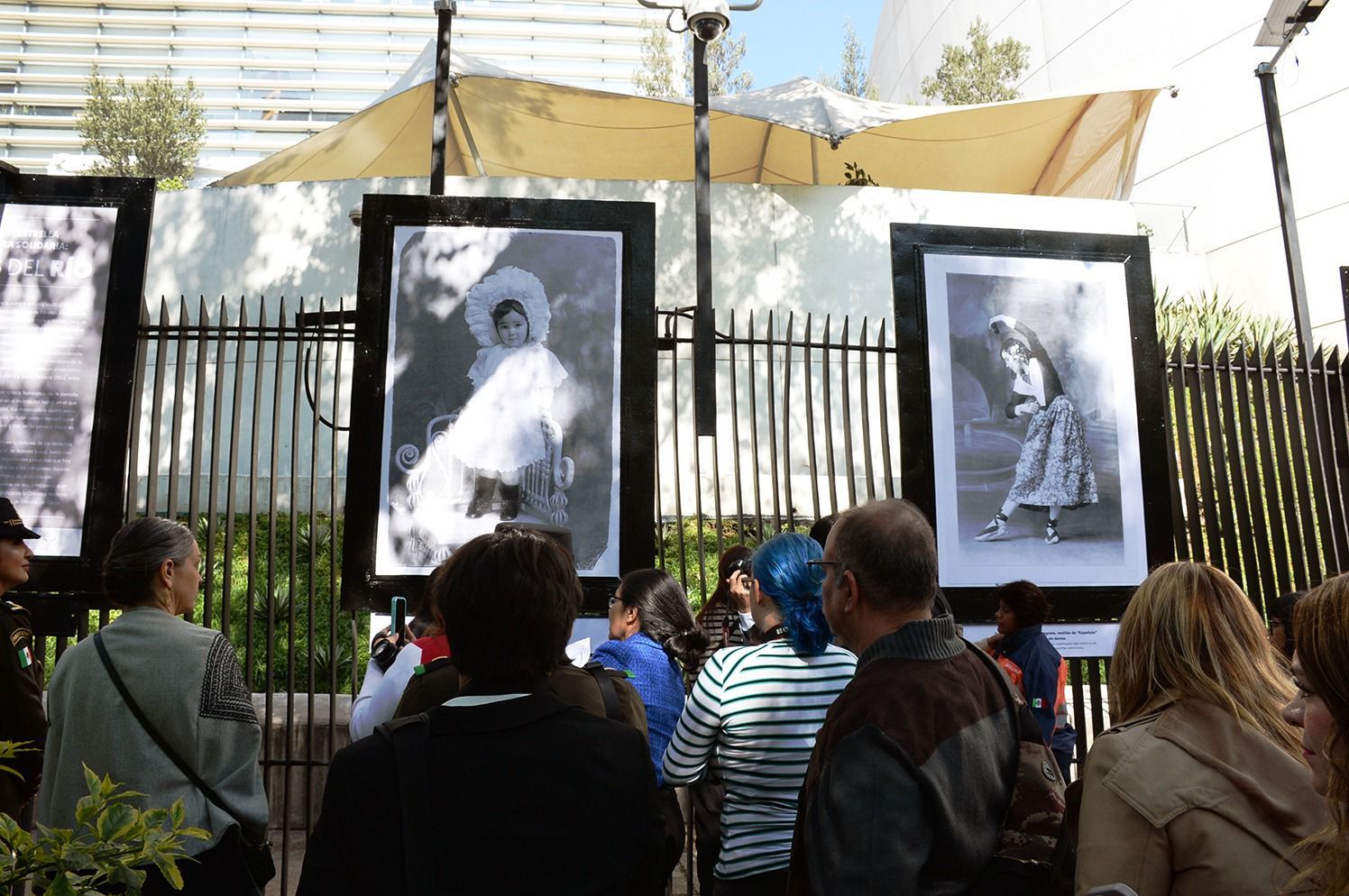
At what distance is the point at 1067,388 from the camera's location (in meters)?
5.80

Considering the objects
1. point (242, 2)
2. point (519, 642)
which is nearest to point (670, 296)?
point (519, 642)

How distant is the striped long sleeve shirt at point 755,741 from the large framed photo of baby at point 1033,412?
8.99 feet

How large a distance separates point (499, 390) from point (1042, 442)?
2765 millimetres

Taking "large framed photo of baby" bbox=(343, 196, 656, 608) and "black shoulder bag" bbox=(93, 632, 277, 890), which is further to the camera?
"large framed photo of baby" bbox=(343, 196, 656, 608)

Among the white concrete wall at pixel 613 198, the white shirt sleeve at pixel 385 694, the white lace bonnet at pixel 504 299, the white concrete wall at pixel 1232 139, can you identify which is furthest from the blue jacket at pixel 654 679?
the white concrete wall at pixel 1232 139

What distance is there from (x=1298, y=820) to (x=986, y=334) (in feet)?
12.9

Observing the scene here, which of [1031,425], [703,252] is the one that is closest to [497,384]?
[703,252]

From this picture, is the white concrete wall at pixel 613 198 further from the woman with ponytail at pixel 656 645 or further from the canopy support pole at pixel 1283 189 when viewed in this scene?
the woman with ponytail at pixel 656 645

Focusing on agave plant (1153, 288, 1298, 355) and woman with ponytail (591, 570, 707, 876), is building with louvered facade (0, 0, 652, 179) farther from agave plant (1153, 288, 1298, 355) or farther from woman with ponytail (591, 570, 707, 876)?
woman with ponytail (591, 570, 707, 876)

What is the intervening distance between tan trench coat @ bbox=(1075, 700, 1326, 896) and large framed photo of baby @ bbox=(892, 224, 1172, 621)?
10.9 ft

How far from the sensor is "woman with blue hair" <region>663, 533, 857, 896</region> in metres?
2.86

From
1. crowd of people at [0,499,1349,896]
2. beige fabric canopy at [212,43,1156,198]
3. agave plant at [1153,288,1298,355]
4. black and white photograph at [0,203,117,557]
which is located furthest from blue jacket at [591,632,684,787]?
agave plant at [1153,288,1298,355]

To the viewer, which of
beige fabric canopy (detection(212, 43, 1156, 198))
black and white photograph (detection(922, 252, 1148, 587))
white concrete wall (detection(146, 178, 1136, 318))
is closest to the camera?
black and white photograph (detection(922, 252, 1148, 587))

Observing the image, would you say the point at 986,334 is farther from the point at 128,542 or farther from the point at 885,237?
the point at 885,237
